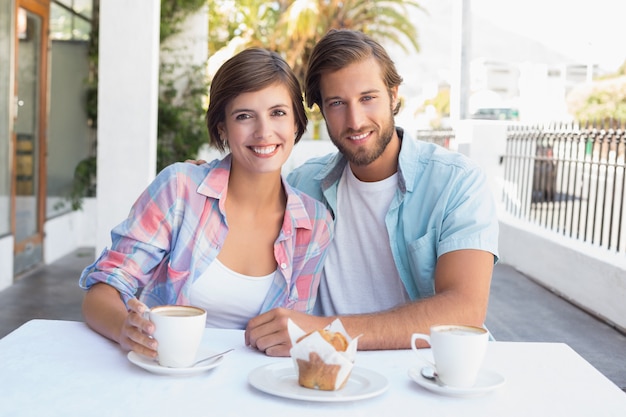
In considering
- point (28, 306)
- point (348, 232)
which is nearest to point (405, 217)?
point (348, 232)

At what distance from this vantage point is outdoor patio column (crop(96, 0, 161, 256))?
7.05m

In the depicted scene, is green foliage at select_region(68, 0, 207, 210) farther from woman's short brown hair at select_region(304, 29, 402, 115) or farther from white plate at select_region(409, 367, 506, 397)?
white plate at select_region(409, 367, 506, 397)

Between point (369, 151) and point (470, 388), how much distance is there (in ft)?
3.97

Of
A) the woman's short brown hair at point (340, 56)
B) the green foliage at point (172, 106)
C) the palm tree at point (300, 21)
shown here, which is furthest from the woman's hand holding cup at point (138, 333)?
the palm tree at point (300, 21)

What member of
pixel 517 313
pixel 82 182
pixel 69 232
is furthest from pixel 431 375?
pixel 82 182

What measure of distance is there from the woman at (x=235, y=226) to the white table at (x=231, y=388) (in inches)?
16.1

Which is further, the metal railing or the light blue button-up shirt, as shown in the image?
the metal railing

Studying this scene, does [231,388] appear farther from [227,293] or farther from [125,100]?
[125,100]

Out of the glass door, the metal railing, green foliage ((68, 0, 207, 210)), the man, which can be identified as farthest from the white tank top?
green foliage ((68, 0, 207, 210))

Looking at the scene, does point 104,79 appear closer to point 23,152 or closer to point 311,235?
point 23,152

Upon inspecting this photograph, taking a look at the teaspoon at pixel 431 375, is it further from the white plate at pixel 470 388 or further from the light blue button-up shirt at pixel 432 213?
the light blue button-up shirt at pixel 432 213

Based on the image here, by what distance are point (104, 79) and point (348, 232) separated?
480cm

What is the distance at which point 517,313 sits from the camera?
7117mm

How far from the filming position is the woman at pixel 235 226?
7.86 feet
